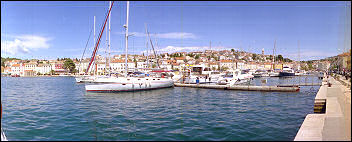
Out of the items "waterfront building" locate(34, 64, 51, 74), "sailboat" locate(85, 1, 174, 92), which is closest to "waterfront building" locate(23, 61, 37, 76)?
"waterfront building" locate(34, 64, 51, 74)

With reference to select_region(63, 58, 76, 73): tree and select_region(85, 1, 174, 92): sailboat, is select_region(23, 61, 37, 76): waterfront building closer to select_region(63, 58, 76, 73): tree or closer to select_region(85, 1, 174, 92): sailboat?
select_region(63, 58, 76, 73): tree

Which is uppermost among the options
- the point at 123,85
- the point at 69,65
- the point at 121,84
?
the point at 69,65

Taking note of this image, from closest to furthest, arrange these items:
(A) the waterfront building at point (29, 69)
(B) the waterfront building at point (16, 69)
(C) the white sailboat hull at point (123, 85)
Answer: (C) the white sailboat hull at point (123, 85)
(B) the waterfront building at point (16, 69)
(A) the waterfront building at point (29, 69)

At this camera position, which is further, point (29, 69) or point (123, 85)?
point (29, 69)

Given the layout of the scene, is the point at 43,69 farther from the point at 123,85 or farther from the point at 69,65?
the point at 123,85

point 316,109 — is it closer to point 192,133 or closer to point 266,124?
point 266,124

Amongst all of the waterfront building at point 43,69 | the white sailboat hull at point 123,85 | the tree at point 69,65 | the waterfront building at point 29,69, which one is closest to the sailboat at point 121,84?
the white sailboat hull at point 123,85

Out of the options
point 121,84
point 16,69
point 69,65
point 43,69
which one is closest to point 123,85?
point 121,84

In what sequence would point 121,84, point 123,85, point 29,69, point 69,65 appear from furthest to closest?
point 29,69, point 69,65, point 123,85, point 121,84

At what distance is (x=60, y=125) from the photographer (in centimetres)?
1001

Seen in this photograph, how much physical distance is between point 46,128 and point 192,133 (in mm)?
5962

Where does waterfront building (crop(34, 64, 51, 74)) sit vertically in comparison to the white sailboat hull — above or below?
above

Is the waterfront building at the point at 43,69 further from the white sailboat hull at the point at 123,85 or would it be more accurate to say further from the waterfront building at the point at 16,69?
the white sailboat hull at the point at 123,85

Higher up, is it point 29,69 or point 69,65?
point 69,65
